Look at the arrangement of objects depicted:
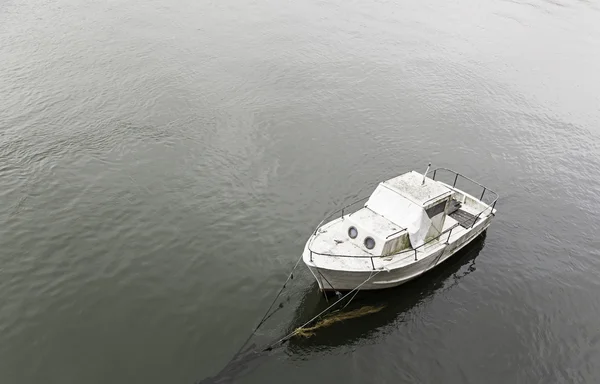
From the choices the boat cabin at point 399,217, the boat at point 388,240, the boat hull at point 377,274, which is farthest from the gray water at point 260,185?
the boat cabin at point 399,217

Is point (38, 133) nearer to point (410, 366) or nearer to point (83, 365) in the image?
point (83, 365)

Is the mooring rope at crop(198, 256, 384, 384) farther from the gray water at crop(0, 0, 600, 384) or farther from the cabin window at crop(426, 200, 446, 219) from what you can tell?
the cabin window at crop(426, 200, 446, 219)

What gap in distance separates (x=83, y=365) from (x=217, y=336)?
5434 mm

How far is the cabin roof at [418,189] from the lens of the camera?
22.3 metres

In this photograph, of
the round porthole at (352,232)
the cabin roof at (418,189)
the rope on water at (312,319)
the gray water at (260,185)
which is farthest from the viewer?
the cabin roof at (418,189)

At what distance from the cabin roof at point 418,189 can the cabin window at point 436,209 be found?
1.52ft

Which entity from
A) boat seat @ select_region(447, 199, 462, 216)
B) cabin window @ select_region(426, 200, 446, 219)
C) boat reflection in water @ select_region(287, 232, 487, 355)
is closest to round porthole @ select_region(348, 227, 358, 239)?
boat reflection in water @ select_region(287, 232, 487, 355)

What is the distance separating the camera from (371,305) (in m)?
21.6

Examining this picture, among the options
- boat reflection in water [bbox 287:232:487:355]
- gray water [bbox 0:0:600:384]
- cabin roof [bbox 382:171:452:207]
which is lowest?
boat reflection in water [bbox 287:232:487:355]

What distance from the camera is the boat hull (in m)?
20.2

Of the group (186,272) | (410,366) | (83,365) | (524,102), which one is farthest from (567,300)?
(524,102)

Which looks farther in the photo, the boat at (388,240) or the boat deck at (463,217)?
the boat deck at (463,217)

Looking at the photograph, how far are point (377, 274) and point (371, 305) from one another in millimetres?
1942

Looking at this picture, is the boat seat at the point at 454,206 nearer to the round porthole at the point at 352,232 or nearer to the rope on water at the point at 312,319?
the round porthole at the point at 352,232
